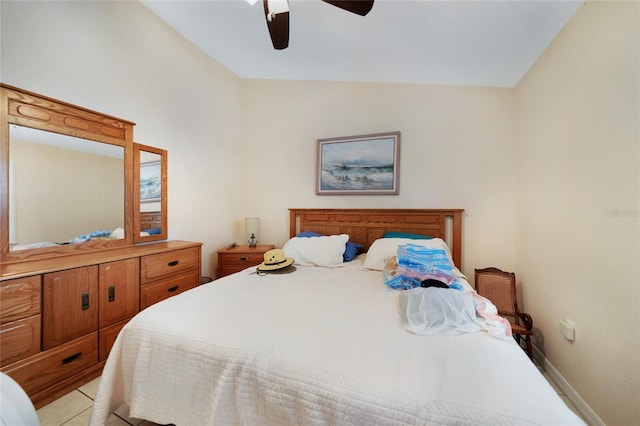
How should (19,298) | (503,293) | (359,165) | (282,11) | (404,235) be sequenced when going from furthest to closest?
1. (359,165)
2. (404,235)
3. (503,293)
4. (282,11)
5. (19,298)

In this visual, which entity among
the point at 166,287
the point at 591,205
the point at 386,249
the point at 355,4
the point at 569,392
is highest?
the point at 355,4

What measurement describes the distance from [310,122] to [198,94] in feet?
4.22

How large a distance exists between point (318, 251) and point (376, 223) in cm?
80

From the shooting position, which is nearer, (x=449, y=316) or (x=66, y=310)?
(x=449, y=316)

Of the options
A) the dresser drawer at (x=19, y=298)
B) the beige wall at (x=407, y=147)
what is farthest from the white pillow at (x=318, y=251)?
the dresser drawer at (x=19, y=298)

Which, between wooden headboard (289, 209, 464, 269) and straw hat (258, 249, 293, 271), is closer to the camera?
straw hat (258, 249, 293, 271)

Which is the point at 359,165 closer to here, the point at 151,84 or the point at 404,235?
the point at 404,235

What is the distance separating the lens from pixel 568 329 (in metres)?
1.55

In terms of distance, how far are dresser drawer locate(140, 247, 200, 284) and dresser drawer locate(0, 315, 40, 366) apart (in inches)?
21.4

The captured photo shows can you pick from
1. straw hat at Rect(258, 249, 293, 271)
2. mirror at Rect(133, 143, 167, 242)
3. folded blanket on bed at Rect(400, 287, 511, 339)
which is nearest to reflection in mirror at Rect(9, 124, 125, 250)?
mirror at Rect(133, 143, 167, 242)

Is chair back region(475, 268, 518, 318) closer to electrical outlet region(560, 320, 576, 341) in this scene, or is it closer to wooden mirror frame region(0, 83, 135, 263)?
electrical outlet region(560, 320, 576, 341)

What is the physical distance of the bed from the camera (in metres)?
0.68

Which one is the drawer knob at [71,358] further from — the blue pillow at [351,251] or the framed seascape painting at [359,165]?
the framed seascape painting at [359,165]

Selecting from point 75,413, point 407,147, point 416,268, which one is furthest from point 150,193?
point 407,147
